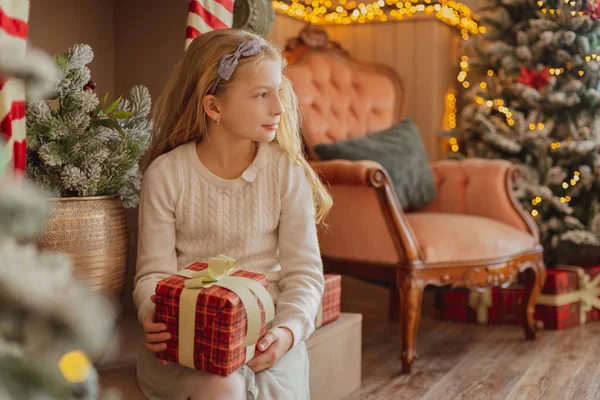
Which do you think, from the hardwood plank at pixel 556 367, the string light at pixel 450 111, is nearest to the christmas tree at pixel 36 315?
the hardwood plank at pixel 556 367

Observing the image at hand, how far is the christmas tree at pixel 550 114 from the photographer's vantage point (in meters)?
3.16

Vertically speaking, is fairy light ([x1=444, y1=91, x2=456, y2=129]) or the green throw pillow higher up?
fairy light ([x1=444, y1=91, x2=456, y2=129])

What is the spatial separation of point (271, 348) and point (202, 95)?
57cm

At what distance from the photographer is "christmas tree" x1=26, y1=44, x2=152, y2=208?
1.34 m

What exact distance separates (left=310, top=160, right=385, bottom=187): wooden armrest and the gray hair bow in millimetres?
888

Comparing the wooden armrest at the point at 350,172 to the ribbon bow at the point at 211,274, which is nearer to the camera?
the ribbon bow at the point at 211,274

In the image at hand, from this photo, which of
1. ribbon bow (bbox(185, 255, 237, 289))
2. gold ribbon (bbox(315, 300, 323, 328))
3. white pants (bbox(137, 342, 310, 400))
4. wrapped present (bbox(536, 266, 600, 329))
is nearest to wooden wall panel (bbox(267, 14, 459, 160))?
wrapped present (bbox(536, 266, 600, 329))

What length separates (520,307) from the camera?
3.00 m

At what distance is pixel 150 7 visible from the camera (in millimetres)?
2100

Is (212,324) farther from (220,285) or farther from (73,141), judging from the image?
(73,141)

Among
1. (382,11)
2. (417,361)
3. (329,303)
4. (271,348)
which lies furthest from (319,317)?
(382,11)

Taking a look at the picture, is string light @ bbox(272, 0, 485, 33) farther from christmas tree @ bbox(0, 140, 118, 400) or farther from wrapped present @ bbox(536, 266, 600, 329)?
christmas tree @ bbox(0, 140, 118, 400)

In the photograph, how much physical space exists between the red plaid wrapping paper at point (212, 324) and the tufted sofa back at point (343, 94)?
1587mm

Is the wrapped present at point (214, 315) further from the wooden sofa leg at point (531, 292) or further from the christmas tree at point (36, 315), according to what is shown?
the wooden sofa leg at point (531, 292)
